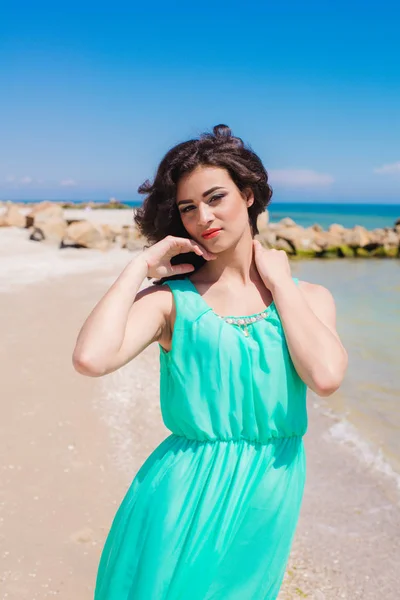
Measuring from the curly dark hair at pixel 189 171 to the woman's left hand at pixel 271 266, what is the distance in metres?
0.21

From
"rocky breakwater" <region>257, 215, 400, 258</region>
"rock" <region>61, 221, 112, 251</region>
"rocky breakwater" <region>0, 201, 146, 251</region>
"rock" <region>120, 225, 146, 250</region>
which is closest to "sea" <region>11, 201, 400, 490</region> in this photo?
"rock" <region>120, 225, 146, 250</region>

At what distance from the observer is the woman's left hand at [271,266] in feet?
7.58

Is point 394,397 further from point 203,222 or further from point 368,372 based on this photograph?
point 203,222

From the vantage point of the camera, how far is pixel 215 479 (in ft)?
6.94

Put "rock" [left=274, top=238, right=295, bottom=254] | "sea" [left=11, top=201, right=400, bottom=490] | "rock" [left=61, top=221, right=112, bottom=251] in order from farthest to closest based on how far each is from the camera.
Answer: "rock" [left=274, top=238, right=295, bottom=254], "rock" [left=61, top=221, right=112, bottom=251], "sea" [left=11, top=201, right=400, bottom=490]

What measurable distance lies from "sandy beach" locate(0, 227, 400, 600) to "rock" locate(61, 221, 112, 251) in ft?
35.0

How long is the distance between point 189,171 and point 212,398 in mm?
812

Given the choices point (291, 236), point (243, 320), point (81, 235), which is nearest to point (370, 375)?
point (243, 320)

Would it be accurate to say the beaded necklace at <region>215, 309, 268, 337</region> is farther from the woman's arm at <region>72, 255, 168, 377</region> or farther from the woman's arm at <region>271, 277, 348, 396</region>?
the woman's arm at <region>72, 255, 168, 377</region>

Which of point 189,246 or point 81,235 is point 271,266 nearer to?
point 189,246

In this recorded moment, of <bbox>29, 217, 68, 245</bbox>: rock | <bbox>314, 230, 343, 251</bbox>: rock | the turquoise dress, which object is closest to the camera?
the turquoise dress

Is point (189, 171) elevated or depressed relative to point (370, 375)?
elevated

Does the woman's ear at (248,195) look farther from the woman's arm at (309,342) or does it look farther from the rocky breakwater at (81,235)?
the rocky breakwater at (81,235)

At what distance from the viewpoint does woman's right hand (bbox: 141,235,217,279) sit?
2330 mm
